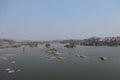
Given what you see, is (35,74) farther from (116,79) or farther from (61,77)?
(116,79)

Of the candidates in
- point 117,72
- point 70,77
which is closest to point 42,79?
point 70,77

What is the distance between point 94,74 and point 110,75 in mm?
2070

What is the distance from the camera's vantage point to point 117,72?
25750 millimetres

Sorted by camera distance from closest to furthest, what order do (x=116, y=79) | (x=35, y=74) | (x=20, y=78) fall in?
(x=116, y=79), (x=20, y=78), (x=35, y=74)

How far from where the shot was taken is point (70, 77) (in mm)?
23750

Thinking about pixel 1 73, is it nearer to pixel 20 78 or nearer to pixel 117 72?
pixel 20 78

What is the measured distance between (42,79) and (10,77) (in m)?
4.51

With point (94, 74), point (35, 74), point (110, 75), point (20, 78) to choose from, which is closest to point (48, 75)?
point (35, 74)

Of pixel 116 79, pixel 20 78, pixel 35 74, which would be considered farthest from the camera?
pixel 35 74

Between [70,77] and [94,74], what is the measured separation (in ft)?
11.5

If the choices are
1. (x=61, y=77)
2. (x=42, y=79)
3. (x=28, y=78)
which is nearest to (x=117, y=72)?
(x=61, y=77)

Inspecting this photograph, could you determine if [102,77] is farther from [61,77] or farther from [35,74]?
[35,74]

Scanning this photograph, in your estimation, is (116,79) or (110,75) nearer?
(116,79)

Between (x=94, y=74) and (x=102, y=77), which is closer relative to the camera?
(x=102, y=77)
